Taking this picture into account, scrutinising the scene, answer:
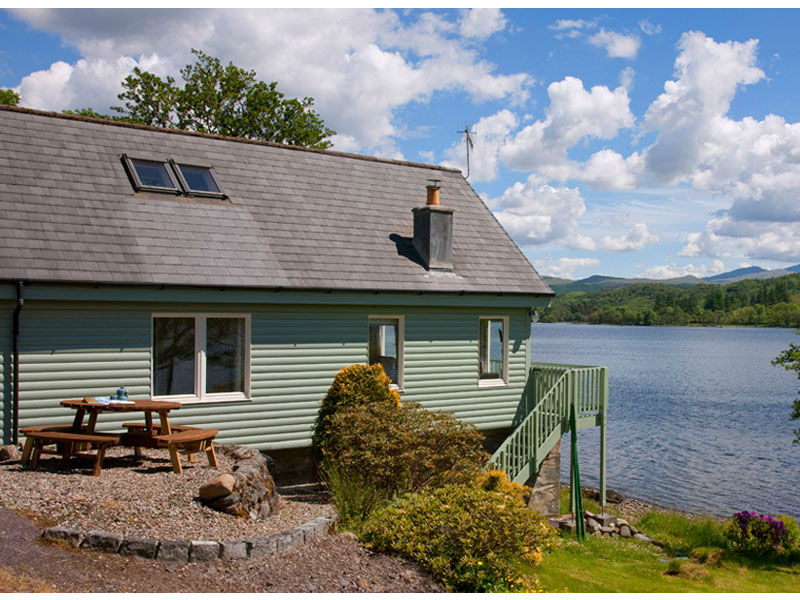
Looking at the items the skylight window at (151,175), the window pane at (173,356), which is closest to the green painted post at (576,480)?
the window pane at (173,356)

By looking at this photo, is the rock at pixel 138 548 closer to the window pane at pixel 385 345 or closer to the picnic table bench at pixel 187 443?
the picnic table bench at pixel 187 443

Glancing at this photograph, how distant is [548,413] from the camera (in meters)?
16.8

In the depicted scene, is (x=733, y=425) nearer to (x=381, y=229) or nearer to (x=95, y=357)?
(x=381, y=229)

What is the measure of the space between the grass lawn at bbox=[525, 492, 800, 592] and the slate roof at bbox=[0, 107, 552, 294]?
5972mm

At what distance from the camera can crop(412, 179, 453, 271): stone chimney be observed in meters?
16.6

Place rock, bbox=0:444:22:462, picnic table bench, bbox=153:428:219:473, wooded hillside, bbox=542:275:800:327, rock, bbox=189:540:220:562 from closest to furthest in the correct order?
1. rock, bbox=189:540:220:562
2. picnic table bench, bbox=153:428:219:473
3. rock, bbox=0:444:22:462
4. wooded hillside, bbox=542:275:800:327

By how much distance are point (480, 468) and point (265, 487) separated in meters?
4.26

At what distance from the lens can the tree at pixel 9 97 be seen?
29305 mm

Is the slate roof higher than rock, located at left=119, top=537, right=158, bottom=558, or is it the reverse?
the slate roof

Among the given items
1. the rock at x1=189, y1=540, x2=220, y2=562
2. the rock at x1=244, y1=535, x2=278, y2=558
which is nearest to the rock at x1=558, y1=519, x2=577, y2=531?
the rock at x1=244, y1=535, x2=278, y2=558

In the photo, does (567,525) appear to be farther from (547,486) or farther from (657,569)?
(657,569)

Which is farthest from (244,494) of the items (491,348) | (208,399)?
(491,348)

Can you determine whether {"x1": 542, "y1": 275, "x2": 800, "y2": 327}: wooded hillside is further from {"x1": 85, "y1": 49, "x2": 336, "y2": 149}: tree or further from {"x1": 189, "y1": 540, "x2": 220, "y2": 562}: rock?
{"x1": 189, "y1": 540, "x2": 220, "y2": 562}: rock

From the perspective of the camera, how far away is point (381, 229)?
1714cm
